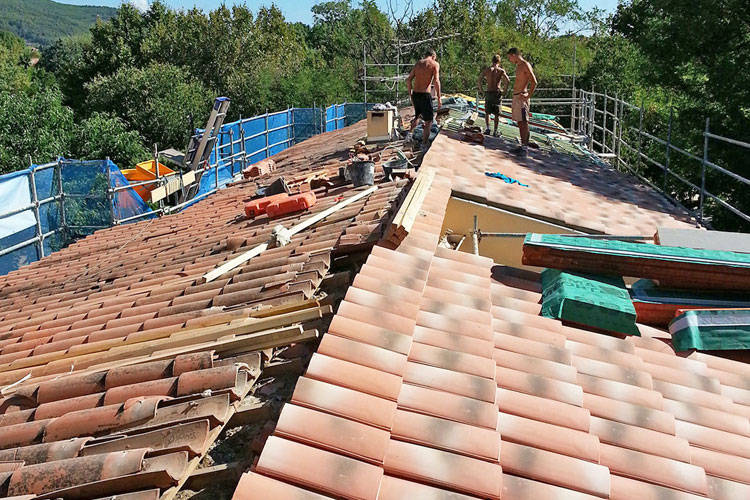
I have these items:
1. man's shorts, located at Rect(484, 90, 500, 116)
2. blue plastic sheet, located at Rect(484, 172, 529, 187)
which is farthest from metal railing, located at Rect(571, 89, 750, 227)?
blue plastic sheet, located at Rect(484, 172, 529, 187)

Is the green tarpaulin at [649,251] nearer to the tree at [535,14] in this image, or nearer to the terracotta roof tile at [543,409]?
the terracotta roof tile at [543,409]

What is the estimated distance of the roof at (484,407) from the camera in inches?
89.8

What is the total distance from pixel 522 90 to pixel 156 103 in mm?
22688

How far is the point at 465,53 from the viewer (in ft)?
Result: 127

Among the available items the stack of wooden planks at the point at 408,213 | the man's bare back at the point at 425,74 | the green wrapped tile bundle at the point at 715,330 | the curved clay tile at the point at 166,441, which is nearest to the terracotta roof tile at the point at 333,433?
the curved clay tile at the point at 166,441

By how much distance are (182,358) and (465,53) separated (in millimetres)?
38254

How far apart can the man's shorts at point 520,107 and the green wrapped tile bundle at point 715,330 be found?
8.63m

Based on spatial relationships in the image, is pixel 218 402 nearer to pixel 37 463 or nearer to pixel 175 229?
pixel 37 463

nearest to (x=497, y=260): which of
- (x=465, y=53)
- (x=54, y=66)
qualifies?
(x=465, y=53)

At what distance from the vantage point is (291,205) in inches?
283

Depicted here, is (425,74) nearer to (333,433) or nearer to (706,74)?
(333,433)

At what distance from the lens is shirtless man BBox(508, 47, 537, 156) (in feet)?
39.5

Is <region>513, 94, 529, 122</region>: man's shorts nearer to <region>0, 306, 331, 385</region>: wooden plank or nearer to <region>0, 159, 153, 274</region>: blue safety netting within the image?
<region>0, 159, 153, 274</region>: blue safety netting

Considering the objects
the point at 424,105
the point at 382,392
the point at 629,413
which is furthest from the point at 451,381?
the point at 424,105
